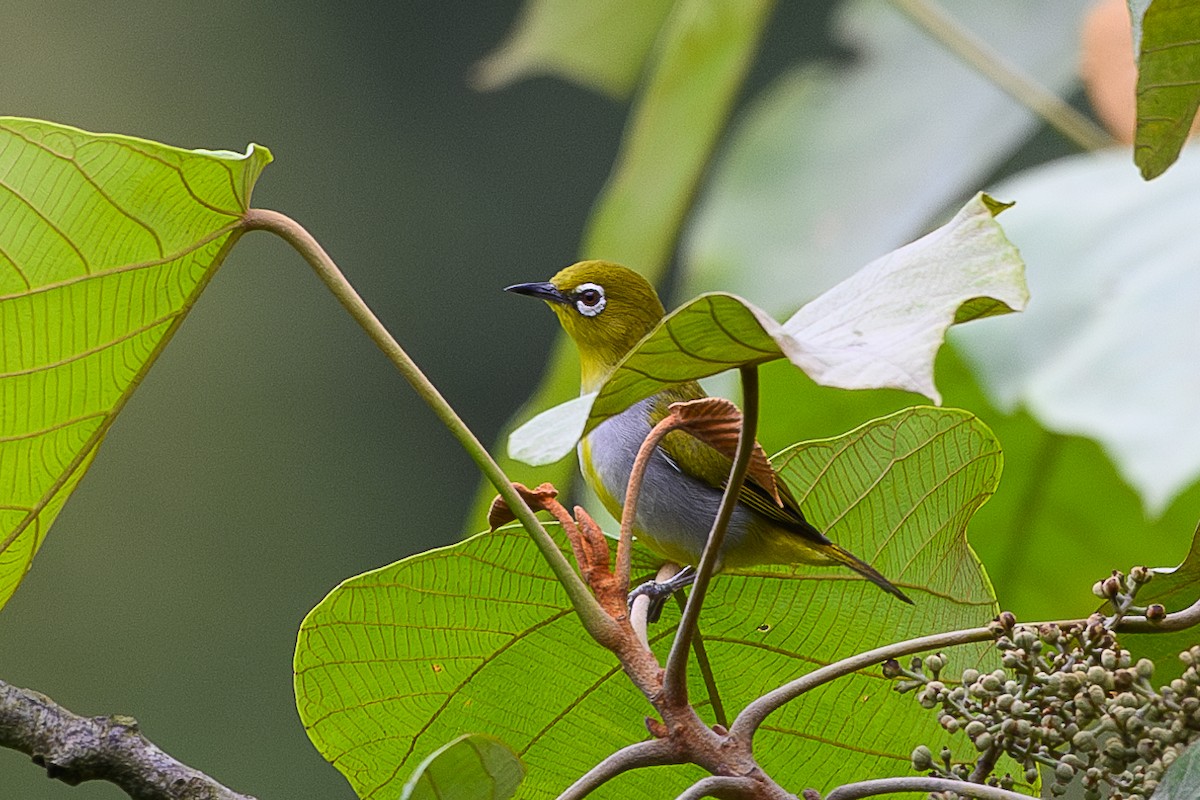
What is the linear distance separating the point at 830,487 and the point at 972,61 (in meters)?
1.24

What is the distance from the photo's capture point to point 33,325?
74 centimetres

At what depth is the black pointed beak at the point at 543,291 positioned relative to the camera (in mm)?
1403

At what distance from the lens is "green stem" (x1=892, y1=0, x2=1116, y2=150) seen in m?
1.86

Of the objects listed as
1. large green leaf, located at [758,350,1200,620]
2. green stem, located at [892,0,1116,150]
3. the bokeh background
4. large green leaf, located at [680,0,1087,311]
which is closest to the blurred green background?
the bokeh background

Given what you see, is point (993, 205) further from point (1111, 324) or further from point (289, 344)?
point (289, 344)

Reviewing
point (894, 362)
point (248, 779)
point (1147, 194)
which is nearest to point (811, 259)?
point (1147, 194)

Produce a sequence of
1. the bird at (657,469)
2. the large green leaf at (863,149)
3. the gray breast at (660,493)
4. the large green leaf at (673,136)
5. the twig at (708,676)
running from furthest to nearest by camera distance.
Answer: the large green leaf at (863,149), the large green leaf at (673,136), the gray breast at (660,493), the bird at (657,469), the twig at (708,676)

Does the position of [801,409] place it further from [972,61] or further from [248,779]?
[248,779]

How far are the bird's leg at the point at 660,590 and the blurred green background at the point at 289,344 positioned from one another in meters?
6.35

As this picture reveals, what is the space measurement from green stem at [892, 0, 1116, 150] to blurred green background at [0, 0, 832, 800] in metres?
5.20

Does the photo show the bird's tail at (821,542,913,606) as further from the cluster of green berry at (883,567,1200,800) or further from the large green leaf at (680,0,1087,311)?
the large green leaf at (680,0,1087,311)

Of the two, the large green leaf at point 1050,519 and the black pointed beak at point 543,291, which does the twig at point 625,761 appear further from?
the large green leaf at point 1050,519

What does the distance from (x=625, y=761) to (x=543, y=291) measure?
32.4 inches

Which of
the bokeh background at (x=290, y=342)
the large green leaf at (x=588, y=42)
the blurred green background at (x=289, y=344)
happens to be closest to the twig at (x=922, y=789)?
the large green leaf at (x=588, y=42)
